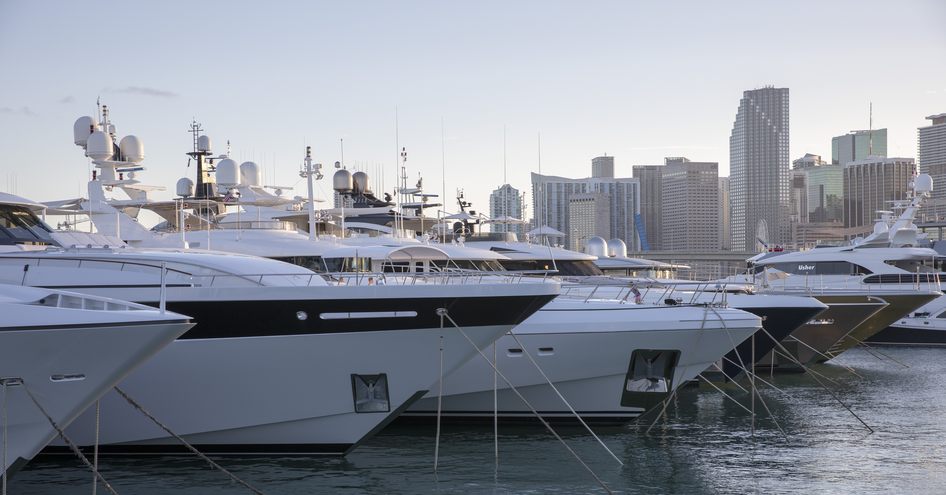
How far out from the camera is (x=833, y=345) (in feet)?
94.9

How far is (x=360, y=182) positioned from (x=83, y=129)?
45.6ft

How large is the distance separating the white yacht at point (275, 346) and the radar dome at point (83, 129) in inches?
571

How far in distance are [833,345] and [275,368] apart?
18927mm

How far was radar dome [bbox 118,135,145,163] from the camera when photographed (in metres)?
29.8

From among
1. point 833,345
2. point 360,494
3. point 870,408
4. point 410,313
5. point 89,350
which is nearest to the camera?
point 89,350

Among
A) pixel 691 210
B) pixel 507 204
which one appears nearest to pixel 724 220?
pixel 691 210

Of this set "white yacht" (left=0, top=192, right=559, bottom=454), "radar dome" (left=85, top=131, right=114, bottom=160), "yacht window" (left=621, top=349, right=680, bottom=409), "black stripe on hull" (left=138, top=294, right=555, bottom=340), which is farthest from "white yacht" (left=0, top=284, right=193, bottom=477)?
"radar dome" (left=85, top=131, right=114, bottom=160)

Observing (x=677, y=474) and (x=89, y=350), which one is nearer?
(x=89, y=350)

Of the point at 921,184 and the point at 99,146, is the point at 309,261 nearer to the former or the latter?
the point at 99,146

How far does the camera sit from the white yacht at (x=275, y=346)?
14.4 metres

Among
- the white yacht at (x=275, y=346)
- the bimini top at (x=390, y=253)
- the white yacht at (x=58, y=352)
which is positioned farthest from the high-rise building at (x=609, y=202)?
the white yacht at (x=58, y=352)

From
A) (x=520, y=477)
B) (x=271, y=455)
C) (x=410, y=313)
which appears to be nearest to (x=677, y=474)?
(x=520, y=477)

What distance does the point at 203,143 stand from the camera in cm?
3431

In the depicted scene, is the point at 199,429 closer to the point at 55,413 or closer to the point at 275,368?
the point at 275,368
